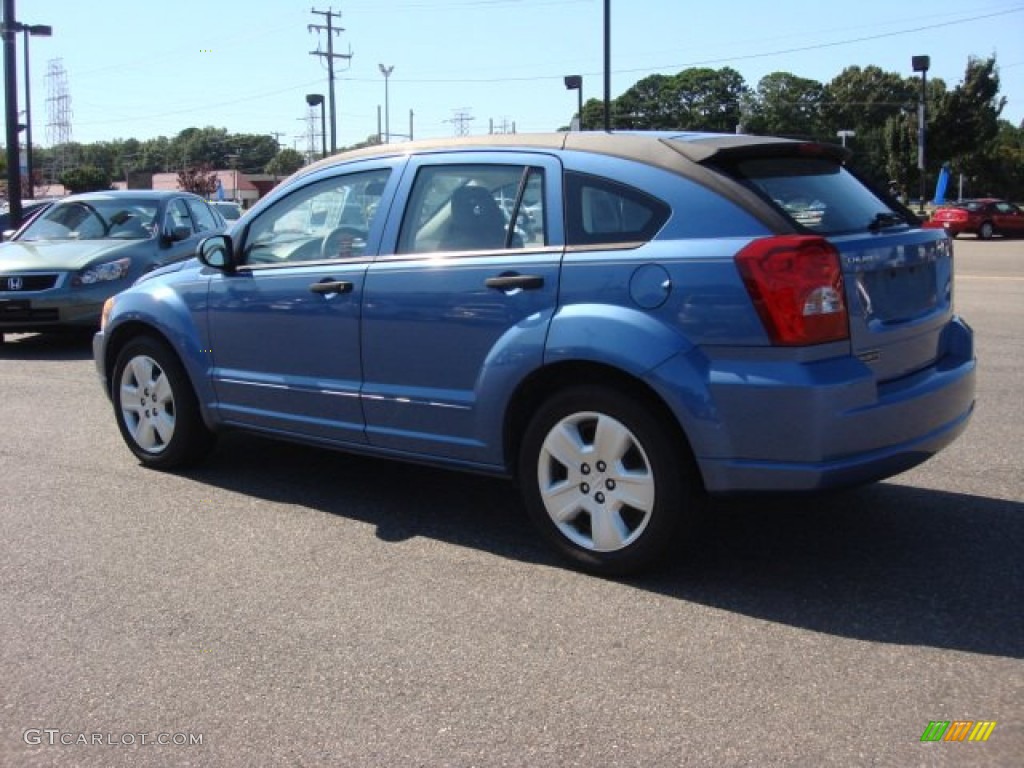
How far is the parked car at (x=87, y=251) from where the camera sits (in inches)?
417

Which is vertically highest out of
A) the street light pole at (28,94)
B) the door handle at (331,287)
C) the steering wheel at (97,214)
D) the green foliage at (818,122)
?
the green foliage at (818,122)

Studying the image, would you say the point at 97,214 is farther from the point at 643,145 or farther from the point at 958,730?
the point at 958,730

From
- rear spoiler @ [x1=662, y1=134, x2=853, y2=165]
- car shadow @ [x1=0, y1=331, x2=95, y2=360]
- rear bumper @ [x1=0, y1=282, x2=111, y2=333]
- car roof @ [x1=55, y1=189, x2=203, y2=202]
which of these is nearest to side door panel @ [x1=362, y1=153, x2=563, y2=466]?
rear spoiler @ [x1=662, y1=134, x2=853, y2=165]

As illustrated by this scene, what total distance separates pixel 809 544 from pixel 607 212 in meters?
1.70

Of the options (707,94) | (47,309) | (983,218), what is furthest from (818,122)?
(47,309)

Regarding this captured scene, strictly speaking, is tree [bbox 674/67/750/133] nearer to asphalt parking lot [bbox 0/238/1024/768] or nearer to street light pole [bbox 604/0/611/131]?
street light pole [bbox 604/0/611/131]

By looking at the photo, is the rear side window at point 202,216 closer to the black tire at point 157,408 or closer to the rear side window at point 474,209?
the black tire at point 157,408

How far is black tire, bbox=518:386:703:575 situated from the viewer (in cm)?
397

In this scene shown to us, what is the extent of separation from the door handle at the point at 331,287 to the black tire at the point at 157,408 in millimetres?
1240

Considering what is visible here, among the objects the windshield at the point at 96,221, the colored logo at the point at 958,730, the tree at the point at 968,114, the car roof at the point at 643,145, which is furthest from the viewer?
the tree at the point at 968,114

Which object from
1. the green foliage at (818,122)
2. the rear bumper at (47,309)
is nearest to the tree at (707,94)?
the green foliage at (818,122)

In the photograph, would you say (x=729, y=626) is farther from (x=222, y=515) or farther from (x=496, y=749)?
(x=222, y=515)

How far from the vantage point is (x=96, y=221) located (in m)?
12.1

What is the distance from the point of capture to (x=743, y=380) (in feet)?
12.2
